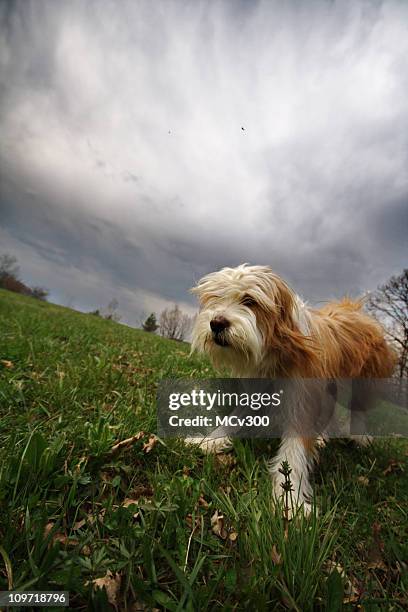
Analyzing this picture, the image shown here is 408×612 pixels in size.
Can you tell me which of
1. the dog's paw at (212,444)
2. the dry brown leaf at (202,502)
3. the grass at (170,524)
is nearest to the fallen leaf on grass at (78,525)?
the grass at (170,524)

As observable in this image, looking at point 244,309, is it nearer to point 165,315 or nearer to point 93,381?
point 93,381

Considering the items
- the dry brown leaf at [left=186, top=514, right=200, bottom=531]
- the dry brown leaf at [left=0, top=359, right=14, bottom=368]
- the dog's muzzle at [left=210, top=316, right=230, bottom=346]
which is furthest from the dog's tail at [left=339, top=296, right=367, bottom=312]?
the dry brown leaf at [left=0, top=359, right=14, bottom=368]

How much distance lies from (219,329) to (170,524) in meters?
1.42

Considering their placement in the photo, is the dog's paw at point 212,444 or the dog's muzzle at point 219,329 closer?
the dog's muzzle at point 219,329

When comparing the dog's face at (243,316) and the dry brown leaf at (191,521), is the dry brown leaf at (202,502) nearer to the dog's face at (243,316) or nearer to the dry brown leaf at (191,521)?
the dry brown leaf at (191,521)

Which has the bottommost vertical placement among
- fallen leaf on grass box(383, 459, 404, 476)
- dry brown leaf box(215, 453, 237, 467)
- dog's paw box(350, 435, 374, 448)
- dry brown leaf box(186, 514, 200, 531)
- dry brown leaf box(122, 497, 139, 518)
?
dry brown leaf box(122, 497, 139, 518)

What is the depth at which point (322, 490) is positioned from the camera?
2502 millimetres

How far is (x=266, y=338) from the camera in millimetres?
2709

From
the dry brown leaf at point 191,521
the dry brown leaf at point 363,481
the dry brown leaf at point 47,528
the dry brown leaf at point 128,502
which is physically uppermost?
the dry brown leaf at point 363,481

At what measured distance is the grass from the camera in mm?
1376

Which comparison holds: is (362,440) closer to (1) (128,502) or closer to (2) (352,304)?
(2) (352,304)

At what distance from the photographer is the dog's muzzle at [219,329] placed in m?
2.62

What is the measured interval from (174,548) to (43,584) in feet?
2.15

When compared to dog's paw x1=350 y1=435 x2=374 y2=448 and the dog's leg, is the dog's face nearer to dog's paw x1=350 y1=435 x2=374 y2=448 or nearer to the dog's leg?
the dog's leg
